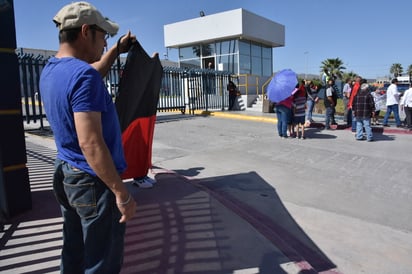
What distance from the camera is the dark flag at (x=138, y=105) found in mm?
4223

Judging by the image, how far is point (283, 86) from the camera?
385 inches

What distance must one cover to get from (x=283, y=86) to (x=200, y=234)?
697cm

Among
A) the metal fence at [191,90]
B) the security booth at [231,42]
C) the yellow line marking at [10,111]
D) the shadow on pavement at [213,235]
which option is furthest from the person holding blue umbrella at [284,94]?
the security booth at [231,42]

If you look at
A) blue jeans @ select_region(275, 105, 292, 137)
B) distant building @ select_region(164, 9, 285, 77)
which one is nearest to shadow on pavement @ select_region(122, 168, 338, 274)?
blue jeans @ select_region(275, 105, 292, 137)

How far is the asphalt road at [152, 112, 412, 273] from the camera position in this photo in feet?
12.5

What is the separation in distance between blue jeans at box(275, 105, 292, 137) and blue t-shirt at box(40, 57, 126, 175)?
8550 millimetres

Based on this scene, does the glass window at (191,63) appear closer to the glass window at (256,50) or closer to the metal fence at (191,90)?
the glass window at (256,50)

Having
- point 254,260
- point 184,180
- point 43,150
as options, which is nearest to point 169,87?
point 43,150

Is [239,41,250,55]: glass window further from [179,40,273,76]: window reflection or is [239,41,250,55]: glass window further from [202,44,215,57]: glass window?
[202,44,215,57]: glass window

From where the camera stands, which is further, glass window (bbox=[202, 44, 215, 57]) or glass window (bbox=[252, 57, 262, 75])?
glass window (bbox=[252, 57, 262, 75])

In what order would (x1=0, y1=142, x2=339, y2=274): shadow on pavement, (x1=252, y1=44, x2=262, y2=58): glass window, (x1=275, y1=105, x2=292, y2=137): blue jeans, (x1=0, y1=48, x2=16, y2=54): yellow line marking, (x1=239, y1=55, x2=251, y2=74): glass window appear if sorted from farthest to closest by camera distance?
(x1=252, y1=44, x2=262, y2=58): glass window < (x1=239, y1=55, x2=251, y2=74): glass window < (x1=275, y1=105, x2=292, y2=137): blue jeans < (x1=0, y1=48, x2=16, y2=54): yellow line marking < (x1=0, y1=142, x2=339, y2=274): shadow on pavement

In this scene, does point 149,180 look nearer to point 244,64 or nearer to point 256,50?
point 244,64

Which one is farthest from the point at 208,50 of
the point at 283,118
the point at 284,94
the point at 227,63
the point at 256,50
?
the point at 284,94

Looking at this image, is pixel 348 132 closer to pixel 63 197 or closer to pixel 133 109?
pixel 133 109
